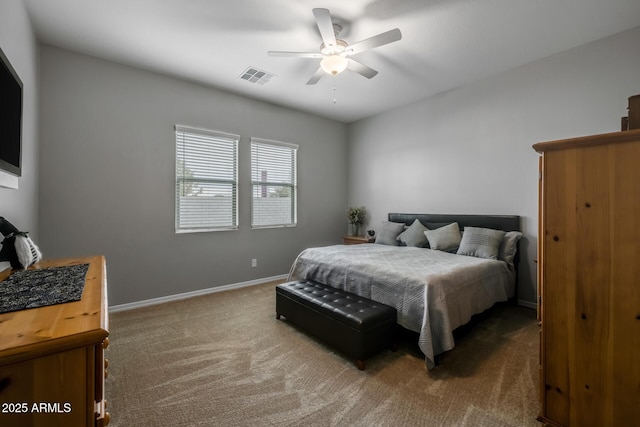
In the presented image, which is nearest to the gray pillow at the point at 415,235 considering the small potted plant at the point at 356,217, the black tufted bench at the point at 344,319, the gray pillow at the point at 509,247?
the gray pillow at the point at 509,247

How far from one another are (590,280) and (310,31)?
2826 millimetres

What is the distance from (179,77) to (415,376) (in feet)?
13.9

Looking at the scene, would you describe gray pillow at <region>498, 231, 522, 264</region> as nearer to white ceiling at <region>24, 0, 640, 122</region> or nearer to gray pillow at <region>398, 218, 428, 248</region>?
gray pillow at <region>398, 218, 428, 248</region>

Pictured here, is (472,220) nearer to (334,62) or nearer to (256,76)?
(334,62)

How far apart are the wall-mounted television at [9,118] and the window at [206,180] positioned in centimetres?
189

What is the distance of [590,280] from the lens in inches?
53.7

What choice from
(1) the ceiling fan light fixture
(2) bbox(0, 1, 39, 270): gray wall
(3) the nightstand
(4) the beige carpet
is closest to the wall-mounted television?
(2) bbox(0, 1, 39, 270): gray wall

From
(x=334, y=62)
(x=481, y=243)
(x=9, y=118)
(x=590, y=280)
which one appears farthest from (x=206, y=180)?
(x=590, y=280)

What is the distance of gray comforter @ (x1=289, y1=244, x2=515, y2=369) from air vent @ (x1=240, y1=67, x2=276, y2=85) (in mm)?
2338

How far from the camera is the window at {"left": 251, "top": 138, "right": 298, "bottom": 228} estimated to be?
443 cm

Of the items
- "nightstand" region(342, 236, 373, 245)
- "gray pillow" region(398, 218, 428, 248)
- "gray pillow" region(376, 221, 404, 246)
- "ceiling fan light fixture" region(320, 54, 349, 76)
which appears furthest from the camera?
"nightstand" region(342, 236, 373, 245)

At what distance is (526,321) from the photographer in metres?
2.98

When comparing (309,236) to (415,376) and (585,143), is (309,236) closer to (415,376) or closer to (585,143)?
(415,376)

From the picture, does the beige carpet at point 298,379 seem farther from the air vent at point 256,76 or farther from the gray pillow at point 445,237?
the air vent at point 256,76
